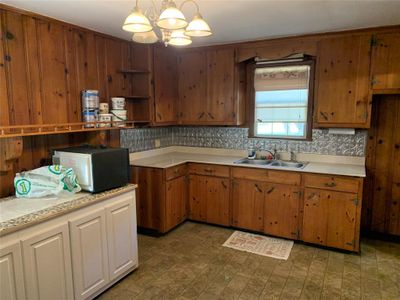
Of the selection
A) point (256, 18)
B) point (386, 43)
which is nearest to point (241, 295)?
point (256, 18)

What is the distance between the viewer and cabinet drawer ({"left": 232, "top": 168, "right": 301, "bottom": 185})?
10.4ft

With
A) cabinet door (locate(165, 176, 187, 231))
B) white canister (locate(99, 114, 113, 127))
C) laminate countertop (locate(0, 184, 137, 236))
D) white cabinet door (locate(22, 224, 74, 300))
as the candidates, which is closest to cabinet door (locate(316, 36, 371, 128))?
cabinet door (locate(165, 176, 187, 231))

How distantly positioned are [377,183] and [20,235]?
3493 millimetres

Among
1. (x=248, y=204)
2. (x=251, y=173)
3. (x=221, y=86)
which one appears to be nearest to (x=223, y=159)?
(x=251, y=173)

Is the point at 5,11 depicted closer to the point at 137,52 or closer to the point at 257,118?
the point at 137,52

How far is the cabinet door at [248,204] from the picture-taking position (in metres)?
3.38

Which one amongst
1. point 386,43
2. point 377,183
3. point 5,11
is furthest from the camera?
point 377,183

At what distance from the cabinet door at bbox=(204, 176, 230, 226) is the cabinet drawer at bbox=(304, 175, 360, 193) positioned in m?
0.96

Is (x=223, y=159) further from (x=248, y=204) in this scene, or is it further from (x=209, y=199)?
(x=248, y=204)


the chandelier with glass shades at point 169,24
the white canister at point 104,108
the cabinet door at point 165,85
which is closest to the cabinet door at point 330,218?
the cabinet door at point 165,85

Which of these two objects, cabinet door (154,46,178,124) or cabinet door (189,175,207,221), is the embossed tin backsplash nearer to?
cabinet door (154,46,178,124)

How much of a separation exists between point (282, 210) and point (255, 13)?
205 centimetres

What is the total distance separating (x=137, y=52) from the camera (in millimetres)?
3484

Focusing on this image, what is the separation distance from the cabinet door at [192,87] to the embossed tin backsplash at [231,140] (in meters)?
0.35
